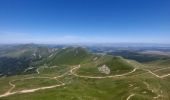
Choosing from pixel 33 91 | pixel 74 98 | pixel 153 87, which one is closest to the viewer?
pixel 74 98

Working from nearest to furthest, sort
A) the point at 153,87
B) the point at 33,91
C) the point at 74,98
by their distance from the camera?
1. the point at 74,98
2. the point at 153,87
3. the point at 33,91

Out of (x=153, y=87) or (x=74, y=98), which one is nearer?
(x=74, y=98)

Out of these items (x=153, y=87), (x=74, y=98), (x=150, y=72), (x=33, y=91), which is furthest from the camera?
(x=150, y=72)

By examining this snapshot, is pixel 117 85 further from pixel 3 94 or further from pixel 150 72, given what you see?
pixel 3 94

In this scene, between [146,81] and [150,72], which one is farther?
[150,72]

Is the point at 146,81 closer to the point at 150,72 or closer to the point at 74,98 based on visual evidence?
the point at 150,72

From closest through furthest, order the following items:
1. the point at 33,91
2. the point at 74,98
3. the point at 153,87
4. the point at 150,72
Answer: the point at 74,98
the point at 153,87
the point at 33,91
the point at 150,72

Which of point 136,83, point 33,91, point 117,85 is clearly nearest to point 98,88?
point 117,85

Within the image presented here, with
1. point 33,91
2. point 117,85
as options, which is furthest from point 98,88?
point 33,91
